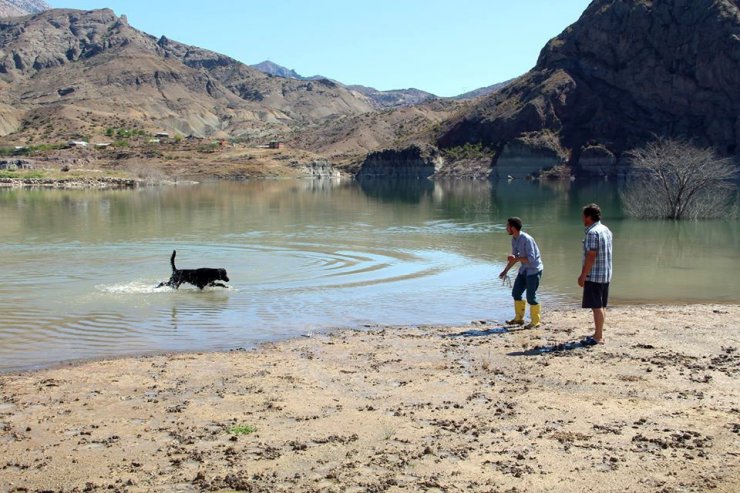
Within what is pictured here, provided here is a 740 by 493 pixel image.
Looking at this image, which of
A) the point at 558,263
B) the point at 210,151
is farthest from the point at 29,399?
the point at 210,151

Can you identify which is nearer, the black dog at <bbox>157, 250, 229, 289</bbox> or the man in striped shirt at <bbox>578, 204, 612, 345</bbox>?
the man in striped shirt at <bbox>578, 204, 612, 345</bbox>

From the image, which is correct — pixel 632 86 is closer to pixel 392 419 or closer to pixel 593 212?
pixel 593 212

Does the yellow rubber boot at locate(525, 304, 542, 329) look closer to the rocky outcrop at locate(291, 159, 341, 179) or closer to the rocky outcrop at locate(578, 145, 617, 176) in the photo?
the rocky outcrop at locate(578, 145, 617, 176)

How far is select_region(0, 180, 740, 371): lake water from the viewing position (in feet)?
50.0

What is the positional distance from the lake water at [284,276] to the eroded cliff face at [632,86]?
127866mm

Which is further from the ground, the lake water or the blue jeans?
the blue jeans

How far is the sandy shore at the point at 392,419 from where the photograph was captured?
7.08 m

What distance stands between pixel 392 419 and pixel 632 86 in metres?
180

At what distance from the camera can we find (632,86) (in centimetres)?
17538

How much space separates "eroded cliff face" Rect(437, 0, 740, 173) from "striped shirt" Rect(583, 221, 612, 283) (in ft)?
494

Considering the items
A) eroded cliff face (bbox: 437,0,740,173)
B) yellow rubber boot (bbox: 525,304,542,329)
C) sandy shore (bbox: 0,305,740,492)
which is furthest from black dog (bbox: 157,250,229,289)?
eroded cliff face (bbox: 437,0,740,173)

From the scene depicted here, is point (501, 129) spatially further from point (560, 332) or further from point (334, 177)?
point (560, 332)

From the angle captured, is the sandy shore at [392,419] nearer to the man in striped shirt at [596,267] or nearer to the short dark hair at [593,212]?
the man in striped shirt at [596,267]

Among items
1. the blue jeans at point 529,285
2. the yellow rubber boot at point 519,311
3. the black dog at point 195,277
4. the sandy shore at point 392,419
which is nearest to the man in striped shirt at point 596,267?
the sandy shore at point 392,419
